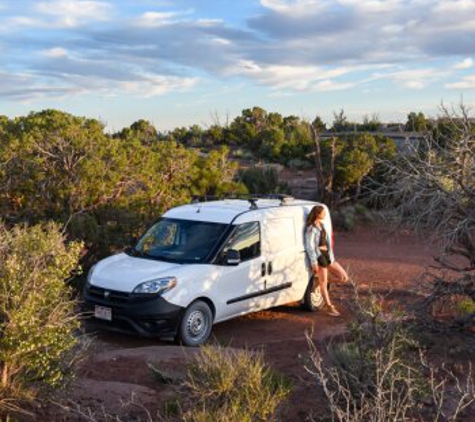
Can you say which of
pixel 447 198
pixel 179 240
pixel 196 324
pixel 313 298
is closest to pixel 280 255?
pixel 313 298

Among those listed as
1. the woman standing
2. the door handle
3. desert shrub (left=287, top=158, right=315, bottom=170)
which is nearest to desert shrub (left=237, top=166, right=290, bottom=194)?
desert shrub (left=287, top=158, right=315, bottom=170)

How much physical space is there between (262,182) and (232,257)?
12.5 metres

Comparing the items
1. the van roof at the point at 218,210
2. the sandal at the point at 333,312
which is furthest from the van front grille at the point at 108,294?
the sandal at the point at 333,312

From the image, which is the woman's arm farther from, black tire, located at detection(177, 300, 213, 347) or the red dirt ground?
black tire, located at detection(177, 300, 213, 347)

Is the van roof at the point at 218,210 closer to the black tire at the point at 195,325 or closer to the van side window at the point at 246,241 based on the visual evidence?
the van side window at the point at 246,241

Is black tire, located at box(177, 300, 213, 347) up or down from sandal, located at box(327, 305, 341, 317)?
up

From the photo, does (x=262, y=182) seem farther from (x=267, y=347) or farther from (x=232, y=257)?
(x=267, y=347)

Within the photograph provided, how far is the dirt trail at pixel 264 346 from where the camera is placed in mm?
6109

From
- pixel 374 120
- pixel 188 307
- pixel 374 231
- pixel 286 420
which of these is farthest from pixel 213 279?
pixel 374 120

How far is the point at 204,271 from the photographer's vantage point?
30.4 ft

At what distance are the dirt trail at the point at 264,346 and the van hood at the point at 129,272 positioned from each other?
2.51 feet

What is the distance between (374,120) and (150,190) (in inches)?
1226

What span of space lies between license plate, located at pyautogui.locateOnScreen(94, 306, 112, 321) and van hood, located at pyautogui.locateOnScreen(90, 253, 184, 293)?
0.27m

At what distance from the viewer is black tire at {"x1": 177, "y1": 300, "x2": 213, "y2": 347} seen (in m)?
8.96
